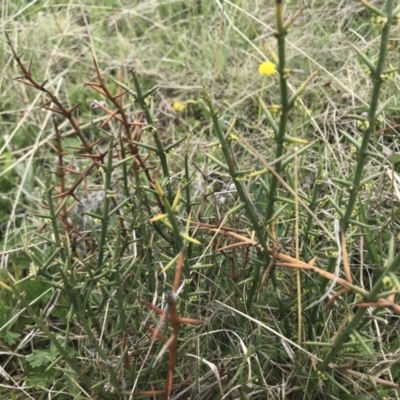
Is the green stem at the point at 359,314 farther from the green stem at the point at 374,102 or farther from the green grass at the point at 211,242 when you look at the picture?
the green stem at the point at 374,102

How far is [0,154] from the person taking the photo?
194cm

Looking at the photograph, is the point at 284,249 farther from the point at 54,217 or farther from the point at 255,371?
the point at 54,217

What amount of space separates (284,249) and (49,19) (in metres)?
1.90

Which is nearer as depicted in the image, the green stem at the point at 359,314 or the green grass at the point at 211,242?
the green stem at the point at 359,314

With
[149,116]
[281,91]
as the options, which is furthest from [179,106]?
[281,91]

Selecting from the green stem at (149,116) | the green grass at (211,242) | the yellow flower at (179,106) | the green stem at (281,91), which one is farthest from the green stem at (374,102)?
the yellow flower at (179,106)

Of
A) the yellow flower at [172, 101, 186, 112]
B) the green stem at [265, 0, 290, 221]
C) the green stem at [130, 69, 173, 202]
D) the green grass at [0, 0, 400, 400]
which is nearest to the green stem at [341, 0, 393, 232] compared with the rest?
the green grass at [0, 0, 400, 400]

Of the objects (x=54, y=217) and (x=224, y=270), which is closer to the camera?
(x=54, y=217)

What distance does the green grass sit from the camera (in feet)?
3.32

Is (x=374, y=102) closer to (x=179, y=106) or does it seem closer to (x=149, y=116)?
(x=149, y=116)

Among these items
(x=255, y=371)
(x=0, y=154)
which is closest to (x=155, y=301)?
(x=255, y=371)

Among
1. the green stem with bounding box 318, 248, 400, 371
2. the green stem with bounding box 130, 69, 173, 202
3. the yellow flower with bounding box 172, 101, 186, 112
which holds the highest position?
the green stem with bounding box 130, 69, 173, 202

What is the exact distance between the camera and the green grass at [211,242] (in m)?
1.01

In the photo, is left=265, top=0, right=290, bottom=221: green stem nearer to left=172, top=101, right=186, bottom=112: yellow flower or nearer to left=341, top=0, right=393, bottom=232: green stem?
left=341, top=0, right=393, bottom=232: green stem
